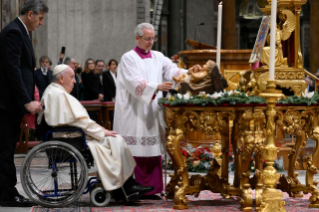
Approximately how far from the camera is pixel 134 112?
4.80 meters

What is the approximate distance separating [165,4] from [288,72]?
15503 millimetres

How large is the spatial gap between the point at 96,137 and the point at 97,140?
3 centimetres

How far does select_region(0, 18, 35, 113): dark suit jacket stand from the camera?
430 centimetres

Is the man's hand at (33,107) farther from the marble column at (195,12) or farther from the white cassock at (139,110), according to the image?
the marble column at (195,12)

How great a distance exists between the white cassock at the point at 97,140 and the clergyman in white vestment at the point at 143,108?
0.92 feet

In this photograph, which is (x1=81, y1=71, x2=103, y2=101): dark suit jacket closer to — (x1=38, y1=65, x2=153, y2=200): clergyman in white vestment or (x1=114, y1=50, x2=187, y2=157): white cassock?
(x1=114, y1=50, x2=187, y2=157): white cassock

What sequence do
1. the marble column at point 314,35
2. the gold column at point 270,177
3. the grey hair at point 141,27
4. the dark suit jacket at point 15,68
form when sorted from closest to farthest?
1. the gold column at point 270,177
2. the dark suit jacket at point 15,68
3. the grey hair at point 141,27
4. the marble column at point 314,35

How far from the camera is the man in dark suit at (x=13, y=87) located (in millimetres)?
4305

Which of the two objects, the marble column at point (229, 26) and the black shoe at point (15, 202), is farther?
the marble column at point (229, 26)

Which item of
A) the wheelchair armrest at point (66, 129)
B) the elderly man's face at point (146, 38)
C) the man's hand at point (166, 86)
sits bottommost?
the wheelchair armrest at point (66, 129)

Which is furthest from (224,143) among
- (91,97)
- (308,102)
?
(91,97)

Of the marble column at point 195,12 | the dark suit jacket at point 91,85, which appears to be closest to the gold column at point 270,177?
the dark suit jacket at point 91,85

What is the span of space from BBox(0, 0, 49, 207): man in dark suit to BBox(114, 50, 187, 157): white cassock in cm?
83

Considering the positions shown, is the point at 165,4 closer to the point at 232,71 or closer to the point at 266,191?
the point at 232,71
